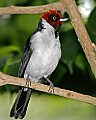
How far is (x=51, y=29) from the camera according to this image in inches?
138

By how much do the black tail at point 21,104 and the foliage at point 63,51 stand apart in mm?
134

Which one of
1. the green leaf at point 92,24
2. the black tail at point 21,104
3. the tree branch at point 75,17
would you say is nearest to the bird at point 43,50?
the black tail at point 21,104

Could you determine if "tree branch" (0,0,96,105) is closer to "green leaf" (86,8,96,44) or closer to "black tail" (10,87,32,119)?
"green leaf" (86,8,96,44)

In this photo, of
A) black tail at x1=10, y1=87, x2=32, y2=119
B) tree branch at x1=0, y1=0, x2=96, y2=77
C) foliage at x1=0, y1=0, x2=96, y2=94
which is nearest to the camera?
tree branch at x1=0, y1=0, x2=96, y2=77

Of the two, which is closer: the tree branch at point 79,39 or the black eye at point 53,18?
the tree branch at point 79,39

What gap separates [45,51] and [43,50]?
15 millimetres

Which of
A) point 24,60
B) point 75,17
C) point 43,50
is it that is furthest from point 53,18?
point 75,17

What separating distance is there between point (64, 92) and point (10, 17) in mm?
2147

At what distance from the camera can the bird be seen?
342 cm

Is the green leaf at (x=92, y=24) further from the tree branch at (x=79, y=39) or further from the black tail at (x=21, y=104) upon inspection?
the black tail at (x=21, y=104)

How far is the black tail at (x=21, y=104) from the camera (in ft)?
11.6

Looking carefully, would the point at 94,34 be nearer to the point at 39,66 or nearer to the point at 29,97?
the point at 39,66

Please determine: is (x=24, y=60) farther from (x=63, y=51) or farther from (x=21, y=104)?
(x=21, y=104)

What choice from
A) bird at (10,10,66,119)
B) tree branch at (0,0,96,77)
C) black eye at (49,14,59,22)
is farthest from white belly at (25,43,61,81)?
tree branch at (0,0,96,77)
